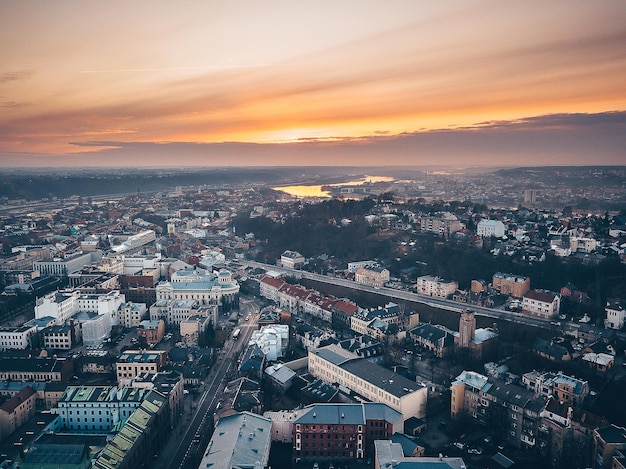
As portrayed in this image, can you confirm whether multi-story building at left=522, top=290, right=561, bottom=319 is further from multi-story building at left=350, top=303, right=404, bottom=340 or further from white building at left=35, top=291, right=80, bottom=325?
white building at left=35, top=291, right=80, bottom=325

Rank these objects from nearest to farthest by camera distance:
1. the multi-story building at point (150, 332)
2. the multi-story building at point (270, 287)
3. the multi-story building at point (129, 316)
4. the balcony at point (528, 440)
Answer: the balcony at point (528, 440), the multi-story building at point (150, 332), the multi-story building at point (129, 316), the multi-story building at point (270, 287)

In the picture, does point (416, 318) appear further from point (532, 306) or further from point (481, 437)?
point (481, 437)

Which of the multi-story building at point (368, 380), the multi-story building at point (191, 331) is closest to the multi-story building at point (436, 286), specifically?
the multi-story building at point (368, 380)

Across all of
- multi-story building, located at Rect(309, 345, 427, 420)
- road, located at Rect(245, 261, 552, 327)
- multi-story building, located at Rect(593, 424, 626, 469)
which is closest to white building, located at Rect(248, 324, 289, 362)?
multi-story building, located at Rect(309, 345, 427, 420)

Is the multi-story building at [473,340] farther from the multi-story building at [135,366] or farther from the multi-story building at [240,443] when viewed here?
the multi-story building at [135,366]

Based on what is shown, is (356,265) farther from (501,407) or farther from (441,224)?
(501,407)

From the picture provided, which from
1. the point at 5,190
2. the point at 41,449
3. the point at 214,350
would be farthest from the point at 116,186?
the point at 41,449

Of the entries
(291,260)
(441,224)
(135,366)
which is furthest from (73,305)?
(441,224)
